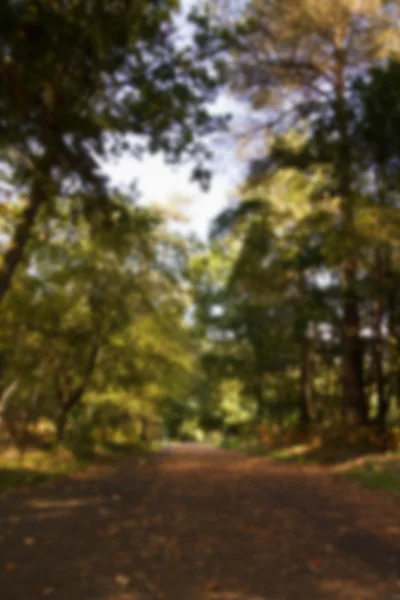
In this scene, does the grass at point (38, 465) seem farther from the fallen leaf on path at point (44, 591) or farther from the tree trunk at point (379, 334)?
the tree trunk at point (379, 334)

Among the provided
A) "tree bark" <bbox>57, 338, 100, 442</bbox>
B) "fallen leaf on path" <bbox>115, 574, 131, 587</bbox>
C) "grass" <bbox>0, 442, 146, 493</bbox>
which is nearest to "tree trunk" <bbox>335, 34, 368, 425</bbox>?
"tree bark" <bbox>57, 338, 100, 442</bbox>

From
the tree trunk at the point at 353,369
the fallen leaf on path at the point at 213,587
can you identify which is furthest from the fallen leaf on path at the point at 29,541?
the tree trunk at the point at 353,369

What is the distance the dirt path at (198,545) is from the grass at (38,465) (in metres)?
1.50

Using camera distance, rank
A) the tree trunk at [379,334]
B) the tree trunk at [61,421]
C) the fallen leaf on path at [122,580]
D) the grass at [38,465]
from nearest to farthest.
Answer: the fallen leaf on path at [122,580] → the grass at [38,465] → the tree trunk at [379,334] → the tree trunk at [61,421]

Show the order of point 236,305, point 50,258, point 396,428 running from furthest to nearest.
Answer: point 236,305
point 396,428
point 50,258

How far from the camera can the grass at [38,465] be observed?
39.2 feet

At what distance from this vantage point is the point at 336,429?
64.2ft

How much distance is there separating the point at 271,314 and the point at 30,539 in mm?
22586

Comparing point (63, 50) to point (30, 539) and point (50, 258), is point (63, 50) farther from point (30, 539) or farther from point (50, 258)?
point (50, 258)

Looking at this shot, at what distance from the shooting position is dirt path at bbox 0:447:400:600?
4598 millimetres

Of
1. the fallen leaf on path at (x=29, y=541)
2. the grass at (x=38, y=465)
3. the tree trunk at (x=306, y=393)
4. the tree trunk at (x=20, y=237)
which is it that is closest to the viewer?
the fallen leaf on path at (x=29, y=541)

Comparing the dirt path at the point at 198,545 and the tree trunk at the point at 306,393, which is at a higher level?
the tree trunk at the point at 306,393

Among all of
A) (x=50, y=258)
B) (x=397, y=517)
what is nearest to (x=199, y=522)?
(x=397, y=517)

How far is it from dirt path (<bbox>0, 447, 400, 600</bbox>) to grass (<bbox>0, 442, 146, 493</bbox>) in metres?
1.50
